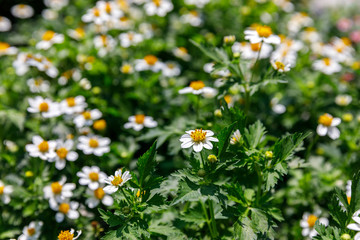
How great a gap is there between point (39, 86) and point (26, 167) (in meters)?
1.00

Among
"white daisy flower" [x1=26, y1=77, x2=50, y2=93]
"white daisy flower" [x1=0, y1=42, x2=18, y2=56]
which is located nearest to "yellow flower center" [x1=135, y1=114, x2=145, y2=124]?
"white daisy flower" [x1=26, y1=77, x2=50, y2=93]

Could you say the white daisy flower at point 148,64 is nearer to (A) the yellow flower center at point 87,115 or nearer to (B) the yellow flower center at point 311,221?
(A) the yellow flower center at point 87,115

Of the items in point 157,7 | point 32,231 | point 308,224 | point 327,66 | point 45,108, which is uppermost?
point 157,7

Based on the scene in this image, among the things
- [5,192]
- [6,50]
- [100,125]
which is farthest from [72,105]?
[6,50]

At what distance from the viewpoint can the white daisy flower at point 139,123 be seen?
321 cm

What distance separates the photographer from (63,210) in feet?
8.81

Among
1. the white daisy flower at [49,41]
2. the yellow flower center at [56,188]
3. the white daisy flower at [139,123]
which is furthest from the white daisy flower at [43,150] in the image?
the white daisy flower at [49,41]

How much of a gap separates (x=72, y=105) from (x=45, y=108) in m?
0.23

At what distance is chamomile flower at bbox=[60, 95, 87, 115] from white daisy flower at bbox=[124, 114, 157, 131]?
1.43 feet

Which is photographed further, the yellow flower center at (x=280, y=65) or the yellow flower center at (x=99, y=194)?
the yellow flower center at (x=99, y=194)

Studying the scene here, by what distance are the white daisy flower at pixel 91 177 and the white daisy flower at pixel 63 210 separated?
7.8 inches

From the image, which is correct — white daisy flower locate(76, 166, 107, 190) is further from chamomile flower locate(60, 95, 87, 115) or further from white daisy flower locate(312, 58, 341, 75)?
white daisy flower locate(312, 58, 341, 75)

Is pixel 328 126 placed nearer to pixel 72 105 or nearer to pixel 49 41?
pixel 72 105

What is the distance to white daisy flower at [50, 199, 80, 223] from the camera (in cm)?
266
